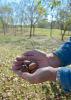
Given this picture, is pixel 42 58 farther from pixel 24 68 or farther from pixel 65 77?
pixel 65 77

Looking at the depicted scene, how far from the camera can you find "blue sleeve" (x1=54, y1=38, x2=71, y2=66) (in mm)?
2254

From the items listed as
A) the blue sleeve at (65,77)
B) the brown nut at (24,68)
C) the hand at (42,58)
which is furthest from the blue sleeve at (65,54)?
the blue sleeve at (65,77)

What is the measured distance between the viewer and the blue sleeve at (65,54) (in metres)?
2.25

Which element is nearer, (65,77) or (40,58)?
(65,77)

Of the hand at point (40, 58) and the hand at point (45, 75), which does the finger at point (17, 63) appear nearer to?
the hand at point (40, 58)

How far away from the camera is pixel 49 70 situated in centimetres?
186

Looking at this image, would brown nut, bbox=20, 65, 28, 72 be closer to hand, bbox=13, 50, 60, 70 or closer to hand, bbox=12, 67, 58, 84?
hand, bbox=13, 50, 60, 70

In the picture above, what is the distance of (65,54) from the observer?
7.42 ft

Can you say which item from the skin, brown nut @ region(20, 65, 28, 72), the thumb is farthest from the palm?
the thumb

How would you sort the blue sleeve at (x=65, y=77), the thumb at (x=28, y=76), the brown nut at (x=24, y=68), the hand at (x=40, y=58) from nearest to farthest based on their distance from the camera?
the blue sleeve at (x=65, y=77) → the thumb at (x=28, y=76) → the brown nut at (x=24, y=68) → the hand at (x=40, y=58)

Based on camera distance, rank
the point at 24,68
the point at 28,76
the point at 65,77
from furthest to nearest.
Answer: the point at 24,68 → the point at 28,76 → the point at 65,77

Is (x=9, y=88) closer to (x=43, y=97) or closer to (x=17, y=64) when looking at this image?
(x=43, y=97)

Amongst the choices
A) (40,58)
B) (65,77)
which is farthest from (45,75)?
(40,58)

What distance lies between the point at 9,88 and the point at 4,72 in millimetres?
1579
